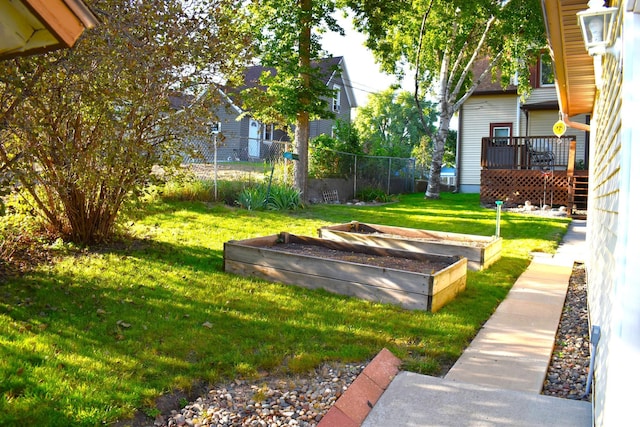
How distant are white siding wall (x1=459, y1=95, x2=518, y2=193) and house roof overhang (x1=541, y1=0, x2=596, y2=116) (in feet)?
50.7

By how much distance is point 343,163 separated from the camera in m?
19.2

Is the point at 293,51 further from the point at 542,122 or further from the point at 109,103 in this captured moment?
the point at 542,122

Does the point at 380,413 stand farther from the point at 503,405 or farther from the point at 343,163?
the point at 343,163

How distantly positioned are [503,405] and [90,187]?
5.94 meters

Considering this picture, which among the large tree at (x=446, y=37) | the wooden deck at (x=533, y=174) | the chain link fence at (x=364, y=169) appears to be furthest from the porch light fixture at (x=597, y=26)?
the chain link fence at (x=364, y=169)

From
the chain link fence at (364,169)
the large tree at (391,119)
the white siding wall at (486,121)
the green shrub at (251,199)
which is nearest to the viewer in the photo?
the green shrub at (251,199)

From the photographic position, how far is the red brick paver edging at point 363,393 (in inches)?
130

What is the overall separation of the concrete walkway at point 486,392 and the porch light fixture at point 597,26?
7.56 feet

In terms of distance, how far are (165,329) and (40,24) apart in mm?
2885

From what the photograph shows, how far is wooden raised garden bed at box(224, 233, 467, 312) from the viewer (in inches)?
223

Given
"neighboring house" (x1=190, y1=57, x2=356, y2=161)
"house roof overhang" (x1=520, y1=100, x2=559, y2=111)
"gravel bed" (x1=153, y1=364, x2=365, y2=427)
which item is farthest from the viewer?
"neighboring house" (x1=190, y1=57, x2=356, y2=161)

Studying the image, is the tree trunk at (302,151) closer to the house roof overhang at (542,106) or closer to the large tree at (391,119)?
the house roof overhang at (542,106)

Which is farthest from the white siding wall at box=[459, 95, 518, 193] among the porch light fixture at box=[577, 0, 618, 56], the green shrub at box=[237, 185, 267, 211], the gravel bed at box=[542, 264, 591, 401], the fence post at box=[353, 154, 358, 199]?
the porch light fixture at box=[577, 0, 618, 56]

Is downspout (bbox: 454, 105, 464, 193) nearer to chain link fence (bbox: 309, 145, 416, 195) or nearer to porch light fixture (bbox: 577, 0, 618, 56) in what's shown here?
chain link fence (bbox: 309, 145, 416, 195)
